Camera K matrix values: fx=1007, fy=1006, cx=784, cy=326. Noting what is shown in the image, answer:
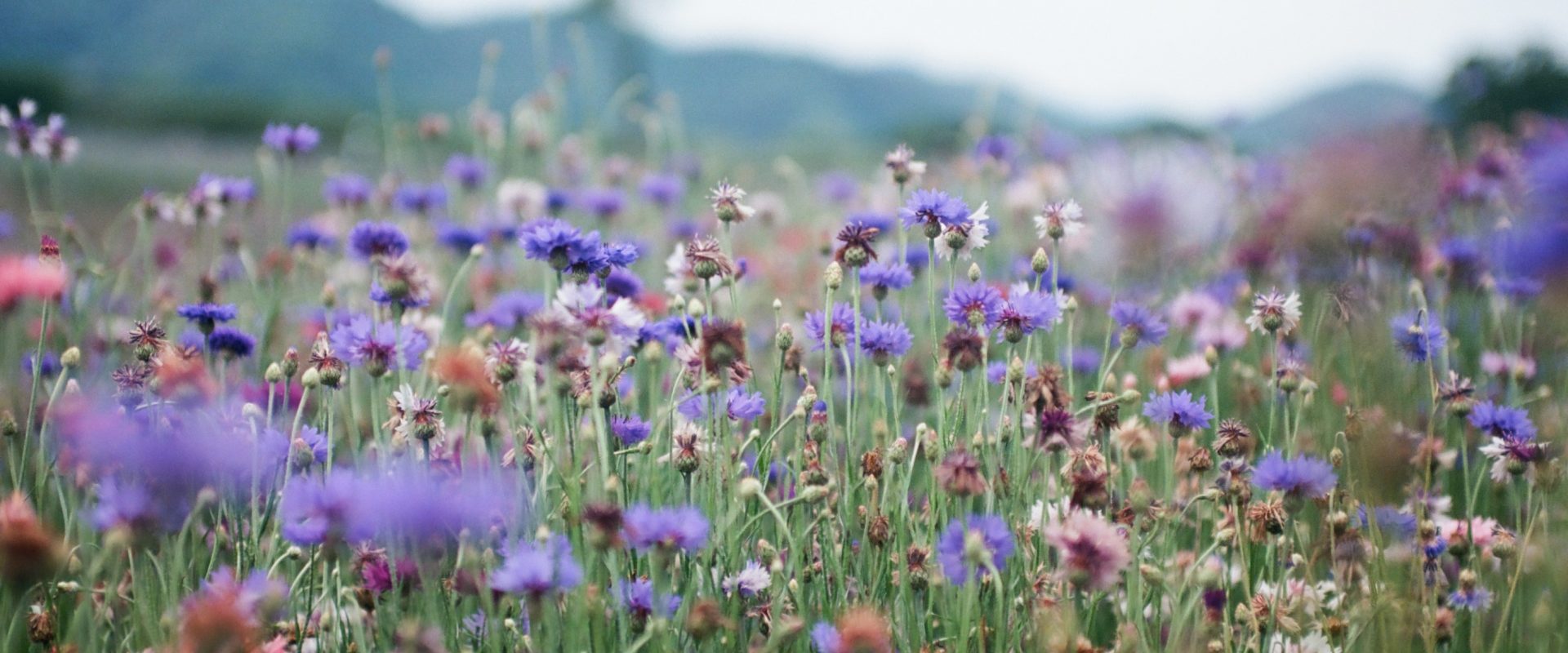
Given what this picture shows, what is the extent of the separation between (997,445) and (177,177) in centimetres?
1663

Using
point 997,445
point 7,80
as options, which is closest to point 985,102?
point 997,445

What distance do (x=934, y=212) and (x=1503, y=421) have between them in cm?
107

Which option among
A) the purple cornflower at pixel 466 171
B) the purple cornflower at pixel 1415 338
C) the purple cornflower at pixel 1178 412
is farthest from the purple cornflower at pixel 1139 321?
the purple cornflower at pixel 466 171

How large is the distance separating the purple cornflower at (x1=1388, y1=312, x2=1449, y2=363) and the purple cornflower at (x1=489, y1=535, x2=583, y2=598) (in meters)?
1.52

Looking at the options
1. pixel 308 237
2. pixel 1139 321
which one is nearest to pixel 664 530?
pixel 1139 321

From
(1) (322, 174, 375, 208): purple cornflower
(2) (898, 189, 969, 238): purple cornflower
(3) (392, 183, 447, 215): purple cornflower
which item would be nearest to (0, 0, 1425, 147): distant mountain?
(3) (392, 183, 447, 215): purple cornflower

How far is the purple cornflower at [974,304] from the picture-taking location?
Answer: 1.63m

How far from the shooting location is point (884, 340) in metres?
1.71

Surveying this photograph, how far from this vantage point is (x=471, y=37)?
96.4 metres

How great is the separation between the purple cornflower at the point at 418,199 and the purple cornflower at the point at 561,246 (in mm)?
2275

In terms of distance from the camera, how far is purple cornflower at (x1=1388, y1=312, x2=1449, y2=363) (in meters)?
1.94

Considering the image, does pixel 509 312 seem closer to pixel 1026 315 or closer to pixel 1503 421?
pixel 1026 315

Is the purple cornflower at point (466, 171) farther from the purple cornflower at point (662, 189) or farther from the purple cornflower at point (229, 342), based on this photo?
the purple cornflower at point (229, 342)

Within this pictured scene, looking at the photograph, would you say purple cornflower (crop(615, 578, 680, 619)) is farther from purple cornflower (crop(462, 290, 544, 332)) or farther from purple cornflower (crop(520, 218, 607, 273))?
purple cornflower (crop(462, 290, 544, 332))
